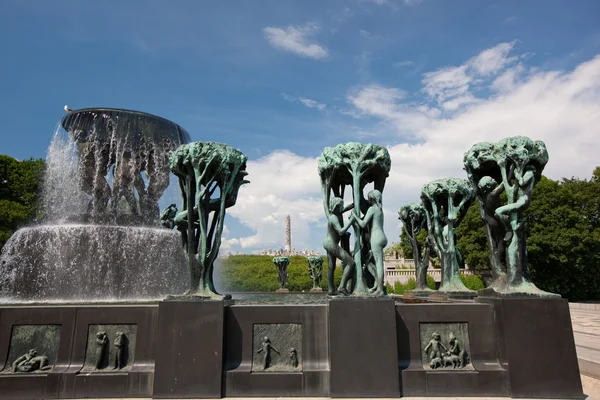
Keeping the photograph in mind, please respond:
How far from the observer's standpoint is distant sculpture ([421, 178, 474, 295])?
30.1ft

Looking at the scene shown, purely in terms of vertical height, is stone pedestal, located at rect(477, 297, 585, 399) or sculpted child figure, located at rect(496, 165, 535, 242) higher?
sculpted child figure, located at rect(496, 165, 535, 242)

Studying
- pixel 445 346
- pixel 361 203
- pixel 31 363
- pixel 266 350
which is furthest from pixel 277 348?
pixel 31 363

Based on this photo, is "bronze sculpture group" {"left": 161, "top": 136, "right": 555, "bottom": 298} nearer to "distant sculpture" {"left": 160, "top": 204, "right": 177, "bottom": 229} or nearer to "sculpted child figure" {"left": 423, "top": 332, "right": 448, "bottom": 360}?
"sculpted child figure" {"left": 423, "top": 332, "right": 448, "bottom": 360}

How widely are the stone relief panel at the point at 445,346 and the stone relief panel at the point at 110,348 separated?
176 inches

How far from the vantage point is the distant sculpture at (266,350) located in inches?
221

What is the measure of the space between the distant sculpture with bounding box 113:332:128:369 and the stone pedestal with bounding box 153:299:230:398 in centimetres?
62

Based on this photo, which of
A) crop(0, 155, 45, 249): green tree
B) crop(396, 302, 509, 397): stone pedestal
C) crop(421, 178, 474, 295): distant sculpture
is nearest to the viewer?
crop(396, 302, 509, 397): stone pedestal

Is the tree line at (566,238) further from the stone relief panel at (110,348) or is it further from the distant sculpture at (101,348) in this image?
the distant sculpture at (101,348)

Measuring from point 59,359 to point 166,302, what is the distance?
5.98 ft

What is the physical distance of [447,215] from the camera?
9484 millimetres

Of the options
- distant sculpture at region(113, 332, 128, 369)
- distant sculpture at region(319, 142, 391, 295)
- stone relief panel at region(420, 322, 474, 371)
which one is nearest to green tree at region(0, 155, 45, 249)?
distant sculpture at region(113, 332, 128, 369)

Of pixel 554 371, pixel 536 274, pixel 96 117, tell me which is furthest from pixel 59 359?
pixel 536 274

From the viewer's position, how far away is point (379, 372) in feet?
17.4

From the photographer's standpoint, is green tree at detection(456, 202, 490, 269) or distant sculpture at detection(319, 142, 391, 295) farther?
green tree at detection(456, 202, 490, 269)
